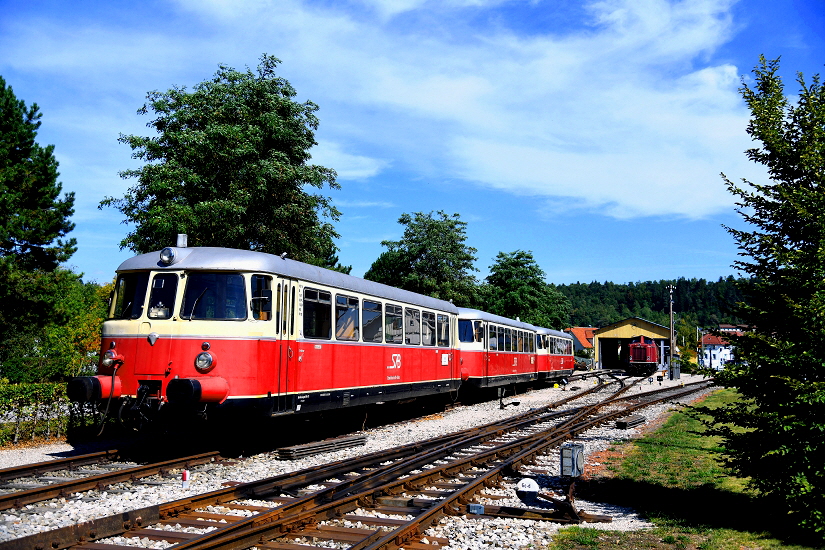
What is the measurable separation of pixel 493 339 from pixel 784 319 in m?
18.4

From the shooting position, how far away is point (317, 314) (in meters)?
12.5

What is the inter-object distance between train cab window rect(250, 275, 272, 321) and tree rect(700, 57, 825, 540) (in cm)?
677

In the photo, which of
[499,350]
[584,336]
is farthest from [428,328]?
[584,336]

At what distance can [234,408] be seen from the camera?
10.4m

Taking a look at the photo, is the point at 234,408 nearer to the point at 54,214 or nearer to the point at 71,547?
the point at 71,547

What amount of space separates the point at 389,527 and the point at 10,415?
1162cm

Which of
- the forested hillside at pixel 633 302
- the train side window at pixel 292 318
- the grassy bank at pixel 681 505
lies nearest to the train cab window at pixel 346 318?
the train side window at pixel 292 318

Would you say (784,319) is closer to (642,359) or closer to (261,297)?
(261,297)

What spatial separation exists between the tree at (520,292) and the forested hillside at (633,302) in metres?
101

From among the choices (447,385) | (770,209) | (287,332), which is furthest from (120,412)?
(447,385)

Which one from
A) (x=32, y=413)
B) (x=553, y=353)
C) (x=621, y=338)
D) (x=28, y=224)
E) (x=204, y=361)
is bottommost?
(x=32, y=413)

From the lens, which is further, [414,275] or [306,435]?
[414,275]

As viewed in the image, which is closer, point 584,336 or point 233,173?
point 233,173

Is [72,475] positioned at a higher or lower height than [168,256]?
lower
